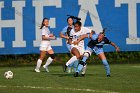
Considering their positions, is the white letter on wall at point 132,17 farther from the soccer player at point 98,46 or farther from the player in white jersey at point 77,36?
the soccer player at point 98,46

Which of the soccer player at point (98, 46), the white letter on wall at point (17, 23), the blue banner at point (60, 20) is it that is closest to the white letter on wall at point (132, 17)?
the blue banner at point (60, 20)

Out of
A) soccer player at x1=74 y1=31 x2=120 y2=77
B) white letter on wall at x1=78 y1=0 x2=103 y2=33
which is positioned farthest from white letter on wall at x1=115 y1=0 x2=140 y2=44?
soccer player at x1=74 y1=31 x2=120 y2=77

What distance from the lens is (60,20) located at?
84.8ft

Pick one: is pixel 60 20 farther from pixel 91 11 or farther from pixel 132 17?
pixel 132 17

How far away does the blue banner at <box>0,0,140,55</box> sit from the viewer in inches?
1011

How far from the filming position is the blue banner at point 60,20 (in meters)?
25.7

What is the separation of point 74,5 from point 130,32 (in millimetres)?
3037

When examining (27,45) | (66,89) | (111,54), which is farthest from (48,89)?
(111,54)

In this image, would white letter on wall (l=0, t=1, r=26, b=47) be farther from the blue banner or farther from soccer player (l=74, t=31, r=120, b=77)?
soccer player (l=74, t=31, r=120, b=77)

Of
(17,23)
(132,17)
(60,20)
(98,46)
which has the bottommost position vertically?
(98,46)

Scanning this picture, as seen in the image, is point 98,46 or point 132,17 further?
point 132,17

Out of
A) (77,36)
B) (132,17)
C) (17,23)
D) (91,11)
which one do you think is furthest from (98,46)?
(17,23)

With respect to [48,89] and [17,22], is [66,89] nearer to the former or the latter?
[48,89]

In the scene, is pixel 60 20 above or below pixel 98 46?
above
